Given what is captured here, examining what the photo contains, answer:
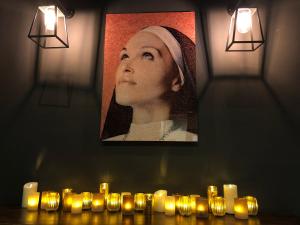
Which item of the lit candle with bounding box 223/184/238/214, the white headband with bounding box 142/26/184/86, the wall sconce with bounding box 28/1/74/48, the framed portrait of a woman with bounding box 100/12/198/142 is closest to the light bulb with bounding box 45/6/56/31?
the wall sconce with bounding box 28/1/74/48

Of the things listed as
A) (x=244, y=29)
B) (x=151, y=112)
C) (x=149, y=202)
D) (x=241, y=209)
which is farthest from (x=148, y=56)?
(x=241, y=209)

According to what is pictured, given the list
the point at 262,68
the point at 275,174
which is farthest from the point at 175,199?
the point at 262,68

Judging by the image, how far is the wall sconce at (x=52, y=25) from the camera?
119cm

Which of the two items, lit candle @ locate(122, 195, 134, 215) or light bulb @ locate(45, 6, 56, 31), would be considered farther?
light bulb @ locate(45, 6, 56, 31)

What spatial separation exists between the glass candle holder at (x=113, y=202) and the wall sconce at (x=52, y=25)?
0.79 meters

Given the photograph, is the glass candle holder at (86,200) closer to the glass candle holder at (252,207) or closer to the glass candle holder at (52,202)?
the glass candle holder at (52,202)

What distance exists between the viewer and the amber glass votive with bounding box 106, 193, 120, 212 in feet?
3.68

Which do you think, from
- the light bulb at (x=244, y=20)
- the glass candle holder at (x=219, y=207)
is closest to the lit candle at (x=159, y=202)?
the glass candle holder at (x=219, y=207)

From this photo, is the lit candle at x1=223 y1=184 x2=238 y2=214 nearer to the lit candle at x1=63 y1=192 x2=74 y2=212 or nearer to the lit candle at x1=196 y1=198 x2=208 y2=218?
the lit candle at x1=196 y1=198 x2=208 y2=218

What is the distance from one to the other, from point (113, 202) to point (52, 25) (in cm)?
90

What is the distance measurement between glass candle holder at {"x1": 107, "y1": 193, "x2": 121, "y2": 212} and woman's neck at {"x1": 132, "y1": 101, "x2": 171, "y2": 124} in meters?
0.37

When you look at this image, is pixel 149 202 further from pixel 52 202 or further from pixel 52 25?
pixel 52 25

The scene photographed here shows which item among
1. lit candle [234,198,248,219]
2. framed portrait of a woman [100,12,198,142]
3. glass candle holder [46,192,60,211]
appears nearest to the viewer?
lit candle [234,198,248,219]

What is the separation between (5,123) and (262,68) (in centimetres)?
141
